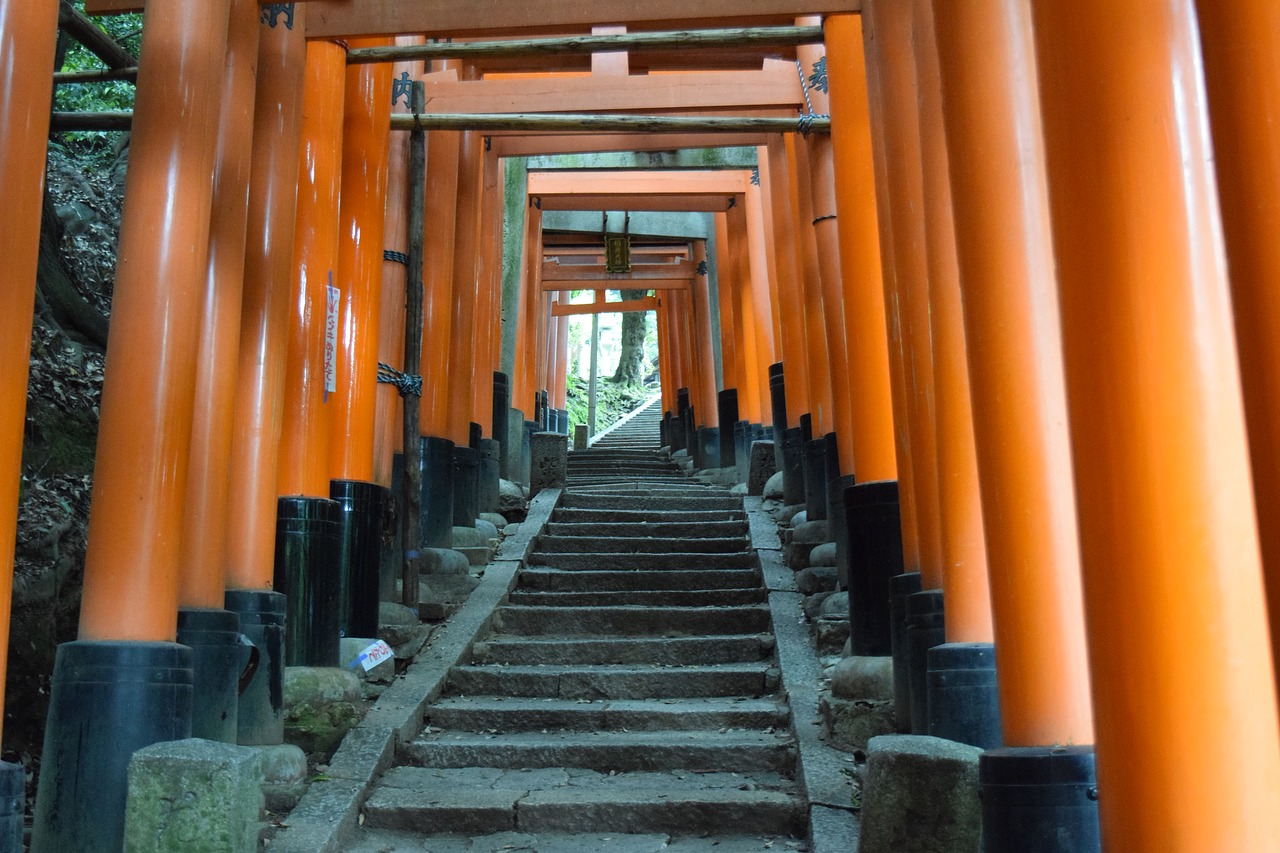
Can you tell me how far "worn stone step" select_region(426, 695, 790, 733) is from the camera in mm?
6016

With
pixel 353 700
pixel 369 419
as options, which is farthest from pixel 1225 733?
pixel 369 419

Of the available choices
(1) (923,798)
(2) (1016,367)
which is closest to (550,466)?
(1) (923,798)

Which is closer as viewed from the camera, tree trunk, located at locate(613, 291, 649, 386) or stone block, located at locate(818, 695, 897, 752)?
stone block, located at locate(818, 695, 897, 752)

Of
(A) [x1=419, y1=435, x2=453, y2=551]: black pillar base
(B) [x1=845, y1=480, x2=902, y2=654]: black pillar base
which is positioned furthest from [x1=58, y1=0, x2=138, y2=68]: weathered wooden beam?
(B) [x1=845, y1=480, x2=902, y2=654]: black pillar base

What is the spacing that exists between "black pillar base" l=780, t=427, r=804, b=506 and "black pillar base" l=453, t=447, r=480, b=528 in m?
2.43

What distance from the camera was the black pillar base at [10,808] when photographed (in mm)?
3070

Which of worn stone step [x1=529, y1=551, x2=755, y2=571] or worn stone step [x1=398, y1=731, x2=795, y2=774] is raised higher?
worn stone step [x1=529, y1=551, x2=755, y2=571]

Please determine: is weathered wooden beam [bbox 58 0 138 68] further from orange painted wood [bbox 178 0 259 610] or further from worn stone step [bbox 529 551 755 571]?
worn stone step [bbox 529 551 755 571]

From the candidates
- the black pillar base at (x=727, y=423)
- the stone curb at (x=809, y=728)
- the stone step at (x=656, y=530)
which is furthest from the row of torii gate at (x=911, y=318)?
the black pillar base at (x=727, y=423)

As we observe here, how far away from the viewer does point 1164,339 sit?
210cm

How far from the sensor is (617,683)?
6504 millimetres

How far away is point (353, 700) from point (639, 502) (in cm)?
526

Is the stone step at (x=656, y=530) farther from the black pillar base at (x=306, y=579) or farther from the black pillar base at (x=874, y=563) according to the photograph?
the black pillar base at (x=306, y=579)

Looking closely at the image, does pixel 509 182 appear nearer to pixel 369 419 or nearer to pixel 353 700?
pixel 369 419
